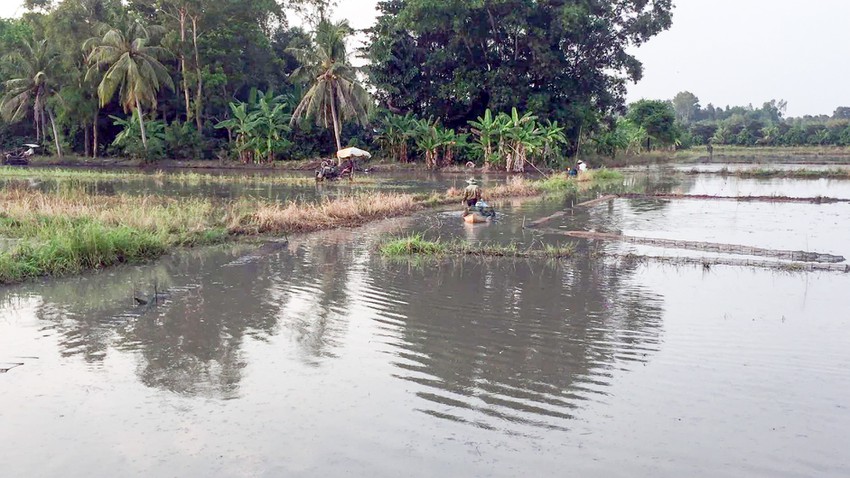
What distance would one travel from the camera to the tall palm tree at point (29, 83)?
113 feet

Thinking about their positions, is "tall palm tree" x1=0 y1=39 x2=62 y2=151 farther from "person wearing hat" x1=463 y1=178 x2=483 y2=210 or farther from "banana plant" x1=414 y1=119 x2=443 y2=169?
"person wearing hat" x1=463 y1=178 x2=483 y2=210

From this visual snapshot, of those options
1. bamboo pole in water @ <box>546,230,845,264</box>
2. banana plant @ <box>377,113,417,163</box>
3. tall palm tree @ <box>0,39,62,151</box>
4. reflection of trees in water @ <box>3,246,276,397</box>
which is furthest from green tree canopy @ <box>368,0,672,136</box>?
reflection of trees in water @ <box>3,246,276,397</box>

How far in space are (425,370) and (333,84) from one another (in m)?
26.8

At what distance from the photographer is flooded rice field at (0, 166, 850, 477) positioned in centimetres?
450

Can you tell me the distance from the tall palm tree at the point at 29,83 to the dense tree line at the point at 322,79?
9 centimetres

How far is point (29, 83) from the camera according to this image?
114 ft

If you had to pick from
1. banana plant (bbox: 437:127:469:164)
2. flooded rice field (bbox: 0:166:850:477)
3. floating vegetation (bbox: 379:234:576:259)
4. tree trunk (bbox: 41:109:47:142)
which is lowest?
flooded rice field (bbox: 0:166:850:477)

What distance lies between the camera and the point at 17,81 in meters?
34.3

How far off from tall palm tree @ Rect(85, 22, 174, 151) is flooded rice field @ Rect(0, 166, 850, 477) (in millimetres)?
23894

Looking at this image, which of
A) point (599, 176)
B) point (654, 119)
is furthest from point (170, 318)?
point (654, 119)

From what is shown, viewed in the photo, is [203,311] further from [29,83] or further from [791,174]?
[29,83]

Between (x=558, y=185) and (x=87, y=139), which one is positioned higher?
(x=87, y=139)

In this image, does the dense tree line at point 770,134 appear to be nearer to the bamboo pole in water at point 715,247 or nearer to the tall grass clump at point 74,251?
the bamboo pole in water at point 715,247

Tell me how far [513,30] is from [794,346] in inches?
1222
